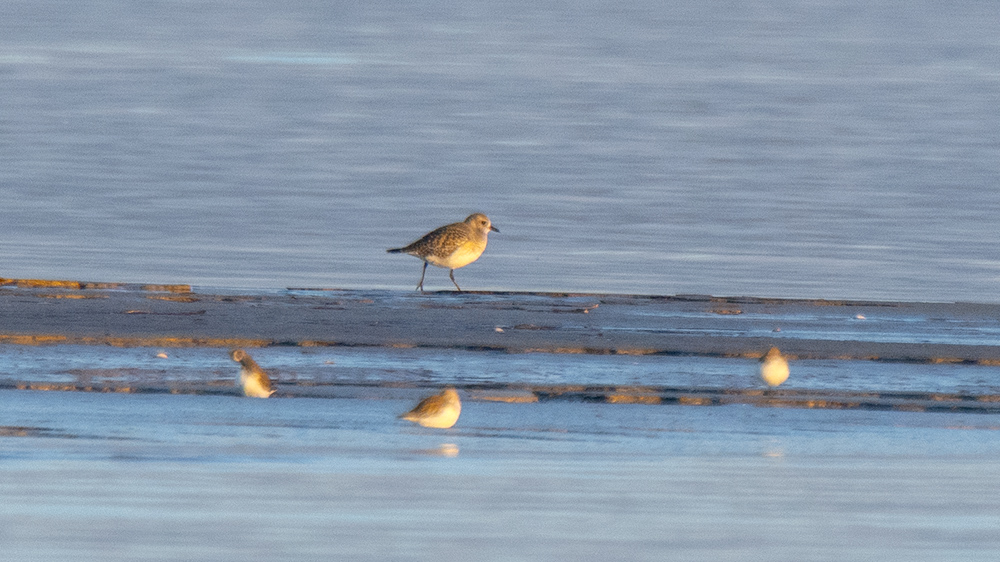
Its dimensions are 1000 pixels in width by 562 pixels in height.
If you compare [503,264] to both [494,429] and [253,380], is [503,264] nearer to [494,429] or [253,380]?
[253,380]

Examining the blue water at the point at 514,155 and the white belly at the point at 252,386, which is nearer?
the white belly at the point at 252,386

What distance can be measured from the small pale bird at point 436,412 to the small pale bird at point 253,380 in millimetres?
853

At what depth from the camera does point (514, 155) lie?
89.6 feet

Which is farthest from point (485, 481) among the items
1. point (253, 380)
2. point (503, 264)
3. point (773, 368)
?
point (503, 264)

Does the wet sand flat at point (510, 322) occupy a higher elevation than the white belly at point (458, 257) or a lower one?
lower

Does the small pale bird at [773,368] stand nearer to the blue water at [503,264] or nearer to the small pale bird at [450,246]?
the blue water at [503,264]

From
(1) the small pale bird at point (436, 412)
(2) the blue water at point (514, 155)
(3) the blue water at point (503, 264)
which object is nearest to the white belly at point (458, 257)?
(3) the blue water at point (503, 264)

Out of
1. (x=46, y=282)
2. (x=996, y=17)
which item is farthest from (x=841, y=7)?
(x=46, y=282)

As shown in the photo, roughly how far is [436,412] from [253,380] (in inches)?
40.3

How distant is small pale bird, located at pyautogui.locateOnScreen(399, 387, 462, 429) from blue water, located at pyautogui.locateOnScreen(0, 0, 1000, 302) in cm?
636

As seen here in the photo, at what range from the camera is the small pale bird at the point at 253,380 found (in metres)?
8.78

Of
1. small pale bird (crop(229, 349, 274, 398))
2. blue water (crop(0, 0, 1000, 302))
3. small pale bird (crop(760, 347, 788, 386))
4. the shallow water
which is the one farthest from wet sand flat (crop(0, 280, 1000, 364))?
blue water (crop(0, 0, 1000, 302))

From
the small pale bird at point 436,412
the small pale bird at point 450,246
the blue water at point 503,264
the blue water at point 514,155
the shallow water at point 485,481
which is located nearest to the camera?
the shallow water at point 485,481

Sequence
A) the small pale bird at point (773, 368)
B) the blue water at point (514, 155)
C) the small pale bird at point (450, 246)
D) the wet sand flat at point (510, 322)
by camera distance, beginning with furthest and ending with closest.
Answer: the blue water at point (514, 155) → the small pale bird at point (450, 246) → the wet sand flat at point (510, 322) → the small pale bird at point (773, 368)
